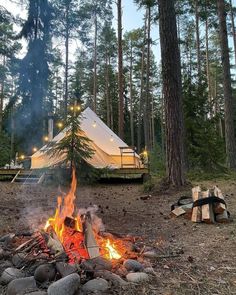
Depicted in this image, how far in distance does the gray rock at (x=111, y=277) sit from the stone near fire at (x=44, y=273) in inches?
15.8

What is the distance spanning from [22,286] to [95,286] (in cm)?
63

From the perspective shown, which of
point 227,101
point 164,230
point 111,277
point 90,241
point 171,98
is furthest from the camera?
point 227,101

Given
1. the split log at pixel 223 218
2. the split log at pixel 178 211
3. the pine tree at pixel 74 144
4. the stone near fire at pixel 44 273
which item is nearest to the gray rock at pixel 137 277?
the stone near fire at pixel 44 273

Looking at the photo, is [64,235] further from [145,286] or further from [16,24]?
[16,24]

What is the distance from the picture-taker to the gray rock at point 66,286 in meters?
2.67

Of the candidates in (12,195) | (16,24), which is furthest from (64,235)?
(16,24)

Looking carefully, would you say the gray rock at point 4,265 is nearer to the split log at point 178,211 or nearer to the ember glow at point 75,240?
the ember glow at point 75,240

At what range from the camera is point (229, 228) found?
492cm

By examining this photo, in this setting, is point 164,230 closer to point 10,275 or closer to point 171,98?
point 10,275

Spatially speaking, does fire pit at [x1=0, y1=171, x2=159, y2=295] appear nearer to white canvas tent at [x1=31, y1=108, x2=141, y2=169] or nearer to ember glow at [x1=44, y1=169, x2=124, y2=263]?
ember glow at [x1=44, y1=169, x2=124, y2=263]

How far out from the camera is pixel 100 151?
40.8 ft

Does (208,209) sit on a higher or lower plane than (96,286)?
higher

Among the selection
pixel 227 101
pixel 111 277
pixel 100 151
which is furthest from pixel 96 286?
pixel 227 101

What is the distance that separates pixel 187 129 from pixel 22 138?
289 inches
